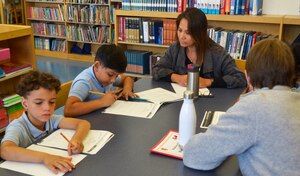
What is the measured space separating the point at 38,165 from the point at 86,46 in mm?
5015

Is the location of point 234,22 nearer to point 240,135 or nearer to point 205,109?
point 205,109

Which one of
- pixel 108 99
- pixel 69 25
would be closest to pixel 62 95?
pixel 108 99

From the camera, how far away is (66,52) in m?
6.10

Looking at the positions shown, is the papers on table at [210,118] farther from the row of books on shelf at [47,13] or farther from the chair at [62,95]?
the row of books on shelf at [47,13]

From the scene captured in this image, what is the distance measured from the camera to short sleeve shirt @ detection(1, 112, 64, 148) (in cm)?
129

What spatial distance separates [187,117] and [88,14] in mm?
4846

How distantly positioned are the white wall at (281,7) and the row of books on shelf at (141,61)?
139 centimetres

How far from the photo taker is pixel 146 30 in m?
4.12

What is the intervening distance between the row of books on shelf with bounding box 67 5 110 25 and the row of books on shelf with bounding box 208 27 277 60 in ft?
7.84

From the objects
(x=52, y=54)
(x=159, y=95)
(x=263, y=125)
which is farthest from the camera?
(x=52, y=54)

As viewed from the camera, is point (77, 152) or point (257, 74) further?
point (77, 152)

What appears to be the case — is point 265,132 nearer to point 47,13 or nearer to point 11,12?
point 47,13

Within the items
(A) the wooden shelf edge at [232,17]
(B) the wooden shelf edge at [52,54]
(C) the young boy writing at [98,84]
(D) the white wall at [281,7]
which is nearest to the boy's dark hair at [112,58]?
(C) the young boy writing at [98,84]

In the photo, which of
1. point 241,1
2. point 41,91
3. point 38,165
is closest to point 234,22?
point 241,1
